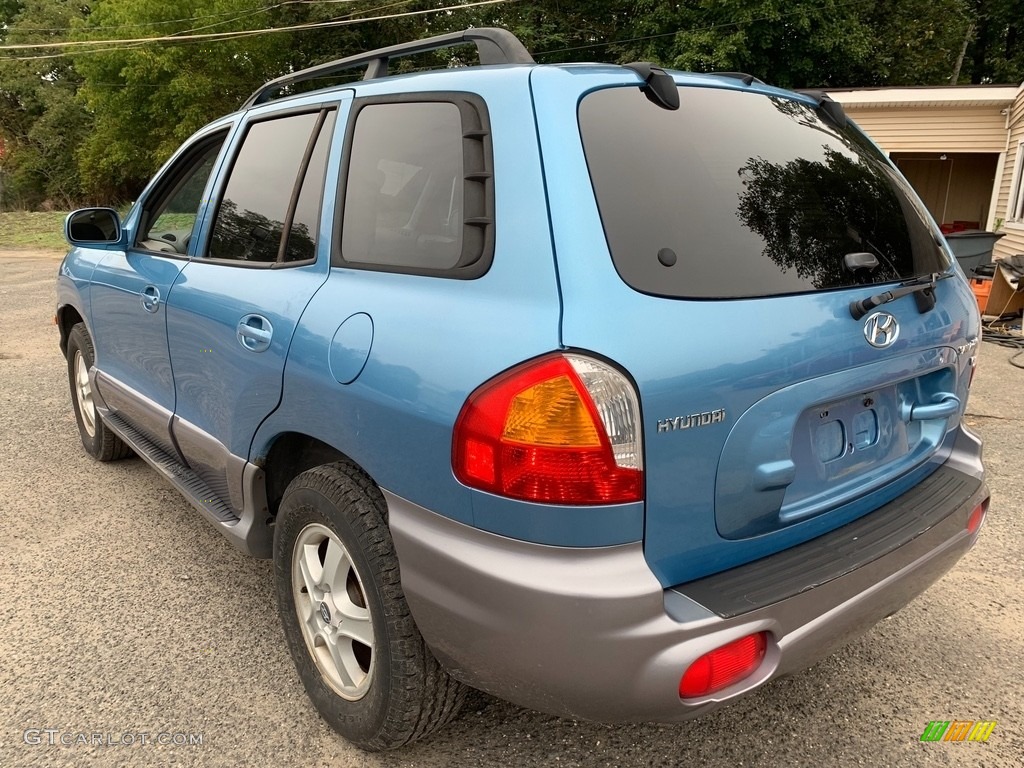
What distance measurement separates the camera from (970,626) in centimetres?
286

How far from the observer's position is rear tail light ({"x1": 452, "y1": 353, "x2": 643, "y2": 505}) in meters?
1.55

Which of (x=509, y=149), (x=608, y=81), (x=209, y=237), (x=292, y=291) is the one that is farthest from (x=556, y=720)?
(x=209, y=237)

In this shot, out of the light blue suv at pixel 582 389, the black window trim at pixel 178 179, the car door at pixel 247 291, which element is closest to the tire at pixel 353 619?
the light blue suv at pixel 582 389

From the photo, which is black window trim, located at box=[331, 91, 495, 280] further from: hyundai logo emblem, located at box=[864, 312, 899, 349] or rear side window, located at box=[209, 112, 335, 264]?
hyundai logo emblem, located at box=[864, 312, 899, 349]

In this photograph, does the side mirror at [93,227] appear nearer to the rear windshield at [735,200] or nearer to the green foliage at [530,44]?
the rear windshield at [735,200]

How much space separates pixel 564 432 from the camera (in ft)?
5.14

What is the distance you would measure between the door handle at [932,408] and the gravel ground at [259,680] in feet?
3.22

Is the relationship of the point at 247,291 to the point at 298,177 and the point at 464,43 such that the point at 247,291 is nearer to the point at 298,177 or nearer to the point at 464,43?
the point at 298,177

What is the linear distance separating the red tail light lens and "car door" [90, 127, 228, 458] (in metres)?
2.34

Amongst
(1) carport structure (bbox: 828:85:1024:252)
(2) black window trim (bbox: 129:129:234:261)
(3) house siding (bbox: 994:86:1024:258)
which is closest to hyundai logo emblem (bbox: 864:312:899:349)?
(2) black window trim (bbox: 129:129:234:261)

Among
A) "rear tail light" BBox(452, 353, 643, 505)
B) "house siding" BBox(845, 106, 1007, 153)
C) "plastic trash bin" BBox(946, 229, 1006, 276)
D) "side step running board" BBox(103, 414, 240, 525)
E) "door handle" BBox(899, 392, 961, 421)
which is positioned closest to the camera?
"rear tail light" BBox(452, 353, 643, 505)

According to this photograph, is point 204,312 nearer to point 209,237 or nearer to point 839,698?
point 209,237

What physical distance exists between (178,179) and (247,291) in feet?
4.35

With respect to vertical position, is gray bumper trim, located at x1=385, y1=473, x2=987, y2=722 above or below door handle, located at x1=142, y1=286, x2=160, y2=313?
below
